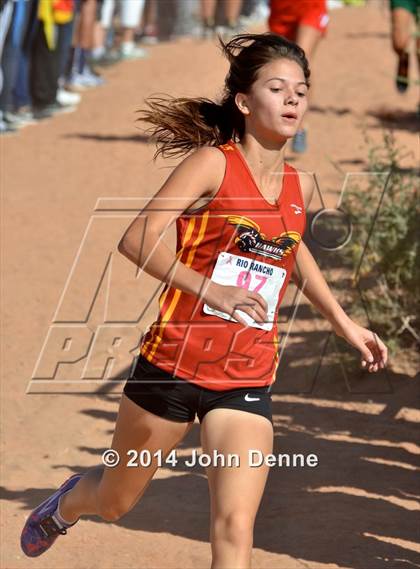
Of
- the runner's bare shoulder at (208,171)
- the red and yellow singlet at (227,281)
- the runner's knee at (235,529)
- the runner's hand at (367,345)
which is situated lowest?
the runner's knee at (235,529)

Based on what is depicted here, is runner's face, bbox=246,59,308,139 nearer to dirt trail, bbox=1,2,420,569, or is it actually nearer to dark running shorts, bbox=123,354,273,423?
dark running shorts, bbox=123,354,273,423

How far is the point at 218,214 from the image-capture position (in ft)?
13.3

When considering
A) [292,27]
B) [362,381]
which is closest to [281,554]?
[362,381]

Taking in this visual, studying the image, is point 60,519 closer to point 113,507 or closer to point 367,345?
point 113,507

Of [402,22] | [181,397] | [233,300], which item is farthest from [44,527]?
[402,22]

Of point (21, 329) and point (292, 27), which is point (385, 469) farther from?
point (292, 27)

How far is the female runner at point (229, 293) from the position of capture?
3854 millimetres

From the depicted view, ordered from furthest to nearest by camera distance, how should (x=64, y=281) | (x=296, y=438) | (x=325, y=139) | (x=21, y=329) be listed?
(x=325, y=139) → (x=64, y=281) → (x=21, y=329) → (x=296, y=438)

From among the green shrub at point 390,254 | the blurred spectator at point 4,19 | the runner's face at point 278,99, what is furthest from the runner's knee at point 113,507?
the blurred spectator at point 4,19

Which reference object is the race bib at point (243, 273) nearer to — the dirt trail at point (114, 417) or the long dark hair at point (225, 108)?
the long dark hair at point (225, 108)

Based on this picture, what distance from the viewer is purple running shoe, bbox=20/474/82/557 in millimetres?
4762

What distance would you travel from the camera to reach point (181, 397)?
13.3ft

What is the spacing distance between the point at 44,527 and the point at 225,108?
1725mm

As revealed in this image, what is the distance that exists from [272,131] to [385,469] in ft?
7.73
